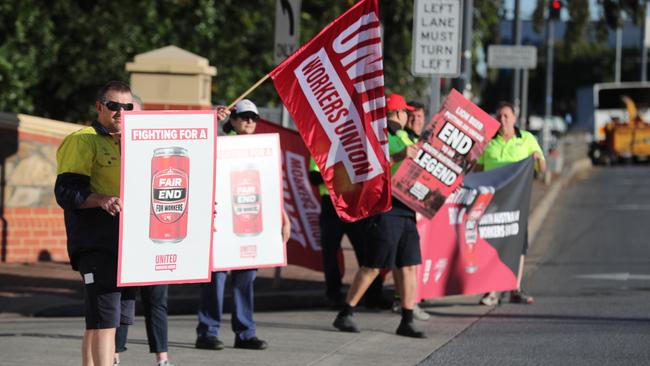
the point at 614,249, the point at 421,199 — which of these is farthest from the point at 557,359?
the point at 614,249

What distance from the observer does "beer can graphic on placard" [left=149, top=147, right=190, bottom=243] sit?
680 cm

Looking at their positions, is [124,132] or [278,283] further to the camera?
[278,283]

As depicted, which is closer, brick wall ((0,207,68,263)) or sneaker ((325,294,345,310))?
sneaker ((325,294,345,310))

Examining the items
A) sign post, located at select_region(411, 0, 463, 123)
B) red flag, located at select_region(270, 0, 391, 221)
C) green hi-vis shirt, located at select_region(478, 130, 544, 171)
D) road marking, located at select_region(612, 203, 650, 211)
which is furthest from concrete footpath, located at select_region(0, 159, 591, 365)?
road marking, located at select_region(612, 203, 650, 211)

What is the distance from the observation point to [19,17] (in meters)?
21.7

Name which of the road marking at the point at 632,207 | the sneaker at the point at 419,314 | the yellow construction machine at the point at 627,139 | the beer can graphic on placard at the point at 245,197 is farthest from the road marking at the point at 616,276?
the yellow construction machine at the point at 627,139

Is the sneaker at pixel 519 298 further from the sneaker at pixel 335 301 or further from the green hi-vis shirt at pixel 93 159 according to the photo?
the green hi-vis shirt at pixel 93 159

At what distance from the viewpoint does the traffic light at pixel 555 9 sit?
24906 millimetres

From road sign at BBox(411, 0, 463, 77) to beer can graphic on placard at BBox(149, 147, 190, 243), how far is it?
5.86m

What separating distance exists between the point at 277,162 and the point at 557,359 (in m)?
2.31

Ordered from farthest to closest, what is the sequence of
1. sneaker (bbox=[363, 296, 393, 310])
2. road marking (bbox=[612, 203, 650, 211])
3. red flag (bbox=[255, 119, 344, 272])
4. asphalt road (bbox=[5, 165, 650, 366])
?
road marking (bbox=[612, 203, 650, 211])
red flag (bbox=[255, 119, 344, 272])
sneaker (bbox=[363, 296, 393, 310])
asphalt road (bbox=[5, 165, 650, 366])

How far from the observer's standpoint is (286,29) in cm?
1259

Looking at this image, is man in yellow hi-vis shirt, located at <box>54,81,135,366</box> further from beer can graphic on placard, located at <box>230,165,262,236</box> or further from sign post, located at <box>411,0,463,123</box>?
sign post, located at <box>411,0,463,123</box>

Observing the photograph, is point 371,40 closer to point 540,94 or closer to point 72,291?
point 72,291
